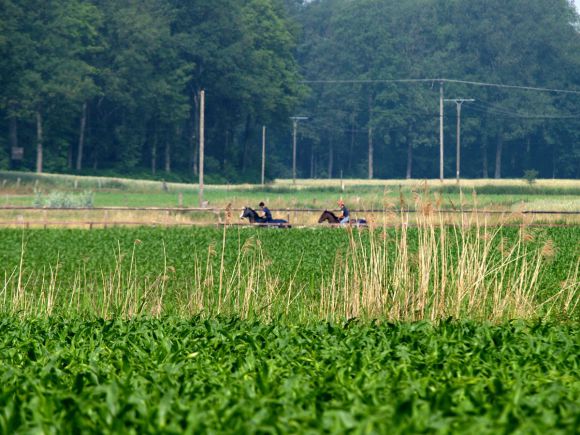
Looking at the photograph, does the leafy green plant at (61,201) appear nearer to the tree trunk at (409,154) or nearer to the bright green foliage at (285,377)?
the bright green foliage at (285,377)

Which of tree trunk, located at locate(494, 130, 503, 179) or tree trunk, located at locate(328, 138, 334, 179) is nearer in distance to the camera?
tree trunk, located at locate(494, 130, 503, 179)

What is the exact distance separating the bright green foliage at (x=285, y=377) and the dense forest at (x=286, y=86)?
55.4 m

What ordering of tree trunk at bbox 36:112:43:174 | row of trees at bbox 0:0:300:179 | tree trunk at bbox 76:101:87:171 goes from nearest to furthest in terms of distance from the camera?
row of trees at bbox 0:0:300:179 → tree trunk at bbox 36:112:43:174 → tree trunk at bbox 76:101:87:171

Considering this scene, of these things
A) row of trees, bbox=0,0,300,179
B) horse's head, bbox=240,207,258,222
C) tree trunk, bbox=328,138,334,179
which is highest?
row of trees, bbox=0,0,300,179

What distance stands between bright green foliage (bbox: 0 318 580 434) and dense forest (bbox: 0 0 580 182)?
182ft

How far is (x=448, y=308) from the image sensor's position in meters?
13.4

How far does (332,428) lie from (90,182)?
6640 centimetres

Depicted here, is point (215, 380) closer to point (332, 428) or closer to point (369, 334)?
point (332, 428)

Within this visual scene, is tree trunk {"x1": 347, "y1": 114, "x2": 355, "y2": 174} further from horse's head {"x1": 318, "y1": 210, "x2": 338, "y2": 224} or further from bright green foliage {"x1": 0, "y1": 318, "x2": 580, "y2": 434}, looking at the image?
bright green foliage {"x1": 0, "y1": 318, "x2": 580, "y2": 434}

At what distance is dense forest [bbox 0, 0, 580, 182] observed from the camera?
78188mm

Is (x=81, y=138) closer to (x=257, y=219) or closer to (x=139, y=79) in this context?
(x=139, y=79)

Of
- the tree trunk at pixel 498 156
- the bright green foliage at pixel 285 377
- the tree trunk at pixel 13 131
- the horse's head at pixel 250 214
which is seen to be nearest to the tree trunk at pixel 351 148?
the tree trunk at pixel 498 156

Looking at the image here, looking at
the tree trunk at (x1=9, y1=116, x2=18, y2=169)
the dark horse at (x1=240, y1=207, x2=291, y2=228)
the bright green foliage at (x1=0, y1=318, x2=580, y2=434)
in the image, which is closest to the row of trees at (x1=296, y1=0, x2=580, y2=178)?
the tree trunk at (x1=9, y1=116, x2=18, y2=169)

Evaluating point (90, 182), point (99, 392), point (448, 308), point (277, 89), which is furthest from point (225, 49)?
point (99, 392)
